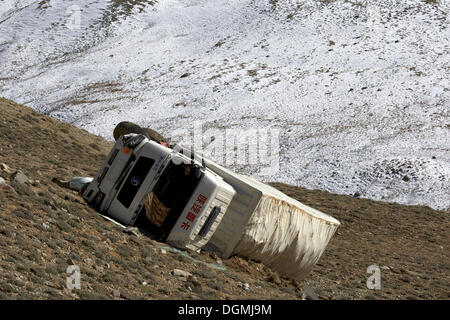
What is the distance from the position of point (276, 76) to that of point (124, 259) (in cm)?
4385

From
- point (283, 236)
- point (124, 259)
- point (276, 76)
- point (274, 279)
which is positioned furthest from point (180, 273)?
point (276, 76)

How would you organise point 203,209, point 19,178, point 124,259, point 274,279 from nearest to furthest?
point 124,259 → point 203,209 → point 274,279 → point 19,178

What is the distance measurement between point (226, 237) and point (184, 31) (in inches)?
2101

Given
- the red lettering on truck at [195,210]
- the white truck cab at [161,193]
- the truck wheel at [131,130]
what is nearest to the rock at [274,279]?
the white truck cab at [161,193]

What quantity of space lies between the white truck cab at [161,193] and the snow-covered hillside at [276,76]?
2134 centimetres

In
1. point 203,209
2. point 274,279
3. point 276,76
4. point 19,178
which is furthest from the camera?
point 276,76

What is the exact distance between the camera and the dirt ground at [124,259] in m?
9.67

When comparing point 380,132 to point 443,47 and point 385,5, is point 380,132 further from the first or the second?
point 385,5

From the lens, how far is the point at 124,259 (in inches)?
456

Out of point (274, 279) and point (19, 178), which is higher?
point (19, 178)

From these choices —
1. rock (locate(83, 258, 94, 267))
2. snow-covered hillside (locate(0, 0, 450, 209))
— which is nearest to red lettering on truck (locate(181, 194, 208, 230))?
rock (locate(83, 258, 94, 267))

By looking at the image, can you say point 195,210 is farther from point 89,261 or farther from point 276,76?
point 276,76

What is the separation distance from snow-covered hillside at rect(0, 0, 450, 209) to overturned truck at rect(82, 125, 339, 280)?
799 inches

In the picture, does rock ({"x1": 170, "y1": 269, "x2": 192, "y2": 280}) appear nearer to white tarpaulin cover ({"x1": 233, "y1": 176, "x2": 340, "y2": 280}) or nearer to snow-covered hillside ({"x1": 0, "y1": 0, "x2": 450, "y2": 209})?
white tarpaulin cover ({"x1": 233, "y1": 176, "x2": 340, "y2": 280})
